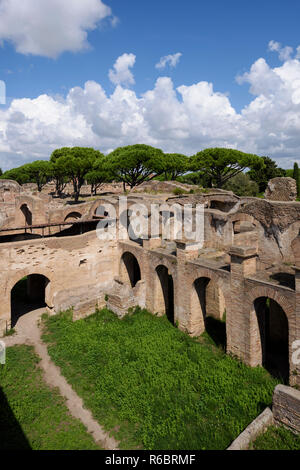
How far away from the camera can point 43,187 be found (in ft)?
164

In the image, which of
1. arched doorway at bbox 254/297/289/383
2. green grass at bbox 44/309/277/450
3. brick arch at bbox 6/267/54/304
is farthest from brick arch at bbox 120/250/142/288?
arched doorway at bbox 254/297/289/383

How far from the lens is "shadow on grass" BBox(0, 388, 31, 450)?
22.4ft

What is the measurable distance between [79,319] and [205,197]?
1345 cm

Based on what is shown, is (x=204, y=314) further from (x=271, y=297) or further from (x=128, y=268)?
(x=128, y=268)

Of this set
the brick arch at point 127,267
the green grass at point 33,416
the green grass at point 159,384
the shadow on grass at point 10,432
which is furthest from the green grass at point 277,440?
the brick arch at point 127,267

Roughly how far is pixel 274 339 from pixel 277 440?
16.5 ft

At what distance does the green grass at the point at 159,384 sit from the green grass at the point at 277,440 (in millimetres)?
594

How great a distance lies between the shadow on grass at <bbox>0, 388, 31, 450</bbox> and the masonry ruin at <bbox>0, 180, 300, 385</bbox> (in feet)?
15.5

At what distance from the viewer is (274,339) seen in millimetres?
11031

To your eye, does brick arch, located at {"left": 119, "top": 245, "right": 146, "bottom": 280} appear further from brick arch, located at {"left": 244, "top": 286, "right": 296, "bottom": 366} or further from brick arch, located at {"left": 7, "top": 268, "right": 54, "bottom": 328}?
brick arch, located at {"left": 244, "top": 286, "right": 296, "bottom": 366}

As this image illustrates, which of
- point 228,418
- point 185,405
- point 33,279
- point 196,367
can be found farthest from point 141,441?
point 33,279

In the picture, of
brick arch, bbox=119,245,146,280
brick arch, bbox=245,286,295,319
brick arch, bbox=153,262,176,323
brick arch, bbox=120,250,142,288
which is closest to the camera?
brick arch, bbox=245,286,295,319

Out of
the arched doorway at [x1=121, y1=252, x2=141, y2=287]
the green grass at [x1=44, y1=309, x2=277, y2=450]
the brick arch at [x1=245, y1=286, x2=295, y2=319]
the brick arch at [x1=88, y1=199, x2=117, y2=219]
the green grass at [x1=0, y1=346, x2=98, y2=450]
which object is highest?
the brick arch at [x1=88, y1=199, x2=117, y2=219]

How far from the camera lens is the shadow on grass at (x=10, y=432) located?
269 inches
